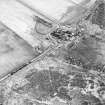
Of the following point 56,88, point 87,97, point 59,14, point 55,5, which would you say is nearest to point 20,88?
point 56,88

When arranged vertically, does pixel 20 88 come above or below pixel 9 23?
below

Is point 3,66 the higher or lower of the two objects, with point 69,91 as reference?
higher

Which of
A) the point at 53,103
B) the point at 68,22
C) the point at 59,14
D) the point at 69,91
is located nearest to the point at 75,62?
the point at 69,91

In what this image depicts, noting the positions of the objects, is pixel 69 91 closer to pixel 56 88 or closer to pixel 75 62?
pixel 56 88

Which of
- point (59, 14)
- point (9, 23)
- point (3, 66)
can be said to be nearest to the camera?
point (3, 66)

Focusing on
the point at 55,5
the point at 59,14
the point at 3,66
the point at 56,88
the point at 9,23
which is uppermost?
the point at 55,5

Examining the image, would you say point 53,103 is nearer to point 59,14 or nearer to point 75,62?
point 75,62

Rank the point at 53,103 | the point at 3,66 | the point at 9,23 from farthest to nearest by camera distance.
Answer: the point at 9,23 < the point at 3,66 < the point at 53,103

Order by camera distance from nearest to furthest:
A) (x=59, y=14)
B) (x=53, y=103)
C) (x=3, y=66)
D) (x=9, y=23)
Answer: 1. (x=53, y=103)
2. (x=3, y=66)
3. (x=9, y=23)
4. (x=59, y=14)

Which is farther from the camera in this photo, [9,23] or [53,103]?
[9,23]
